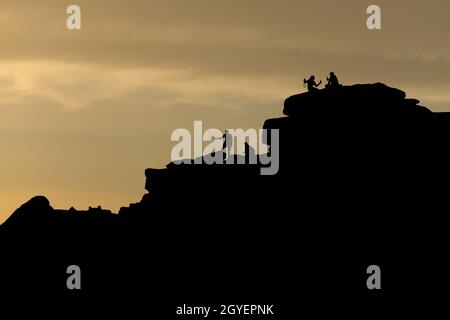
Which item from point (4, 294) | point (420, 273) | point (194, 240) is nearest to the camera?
point (420, 273)

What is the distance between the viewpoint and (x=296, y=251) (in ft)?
349

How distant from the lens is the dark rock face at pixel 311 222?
104 metres

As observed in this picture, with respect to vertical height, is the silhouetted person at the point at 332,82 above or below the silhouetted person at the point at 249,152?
above

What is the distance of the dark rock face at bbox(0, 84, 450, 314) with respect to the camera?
104m

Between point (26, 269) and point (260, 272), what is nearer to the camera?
point (260, 272)

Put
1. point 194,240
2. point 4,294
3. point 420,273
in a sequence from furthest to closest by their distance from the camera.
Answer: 1. point 4,294
2. point 194,240
3. point 420,273

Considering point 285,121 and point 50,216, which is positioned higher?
point 285,121

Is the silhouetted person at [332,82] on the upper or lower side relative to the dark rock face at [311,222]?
upper

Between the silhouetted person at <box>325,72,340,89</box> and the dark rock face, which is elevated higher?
the silhouetted person at <box>325,72,340,89</box>

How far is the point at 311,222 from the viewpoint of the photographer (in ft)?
349
